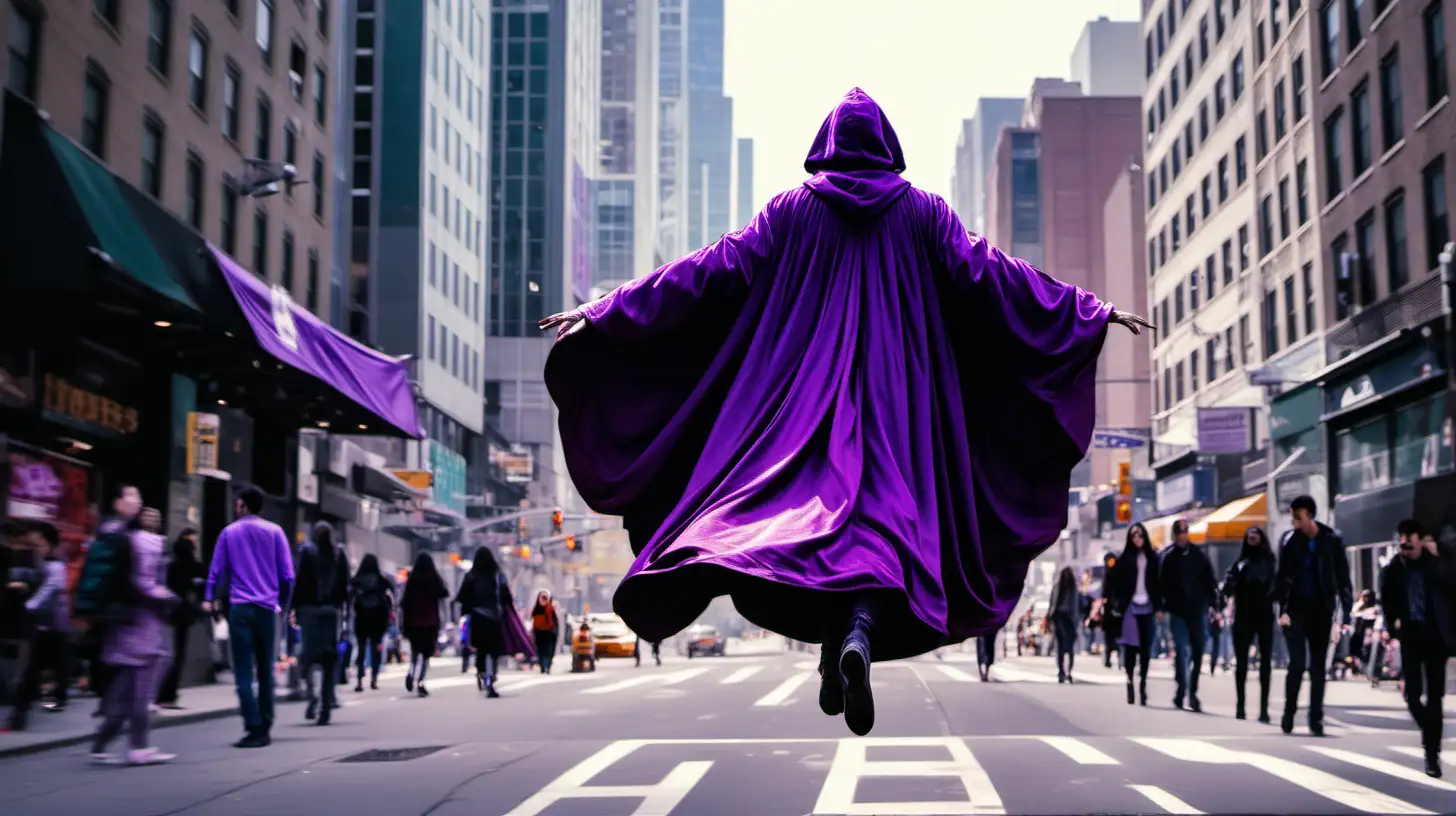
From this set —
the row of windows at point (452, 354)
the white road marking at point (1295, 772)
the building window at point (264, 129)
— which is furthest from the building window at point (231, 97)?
the row of windows at point (452, 354)

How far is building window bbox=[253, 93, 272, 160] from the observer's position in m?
32.6

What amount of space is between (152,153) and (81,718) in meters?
12.3

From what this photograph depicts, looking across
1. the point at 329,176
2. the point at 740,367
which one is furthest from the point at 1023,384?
the point at 329,176

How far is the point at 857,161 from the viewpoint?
655cm

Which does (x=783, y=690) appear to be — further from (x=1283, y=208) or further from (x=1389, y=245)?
(x=1283, y=208)

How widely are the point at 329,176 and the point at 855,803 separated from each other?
104ft

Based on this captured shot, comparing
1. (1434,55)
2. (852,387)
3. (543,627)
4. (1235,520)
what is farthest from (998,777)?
(1235,520)

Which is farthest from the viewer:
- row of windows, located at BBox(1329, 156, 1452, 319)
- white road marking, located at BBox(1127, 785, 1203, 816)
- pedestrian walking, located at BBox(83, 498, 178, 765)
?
row of windows, located at BBox(1329, 156, 1452, 319)

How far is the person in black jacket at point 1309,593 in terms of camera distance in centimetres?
1331

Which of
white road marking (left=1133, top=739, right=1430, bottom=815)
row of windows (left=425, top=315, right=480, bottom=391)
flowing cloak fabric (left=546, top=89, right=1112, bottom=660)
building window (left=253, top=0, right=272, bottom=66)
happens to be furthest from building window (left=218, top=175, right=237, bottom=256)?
row of windows (left=425, top=315, right=480, bottom=391)

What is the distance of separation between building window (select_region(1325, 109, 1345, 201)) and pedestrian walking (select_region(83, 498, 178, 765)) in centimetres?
2994

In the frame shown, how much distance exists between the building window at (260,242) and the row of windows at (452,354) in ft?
111

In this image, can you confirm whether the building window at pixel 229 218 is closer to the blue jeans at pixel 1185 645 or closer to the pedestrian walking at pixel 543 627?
the pedestrian walking at pixel 543 627

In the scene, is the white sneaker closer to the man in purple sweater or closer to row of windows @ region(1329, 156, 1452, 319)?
the man in purple sweater
